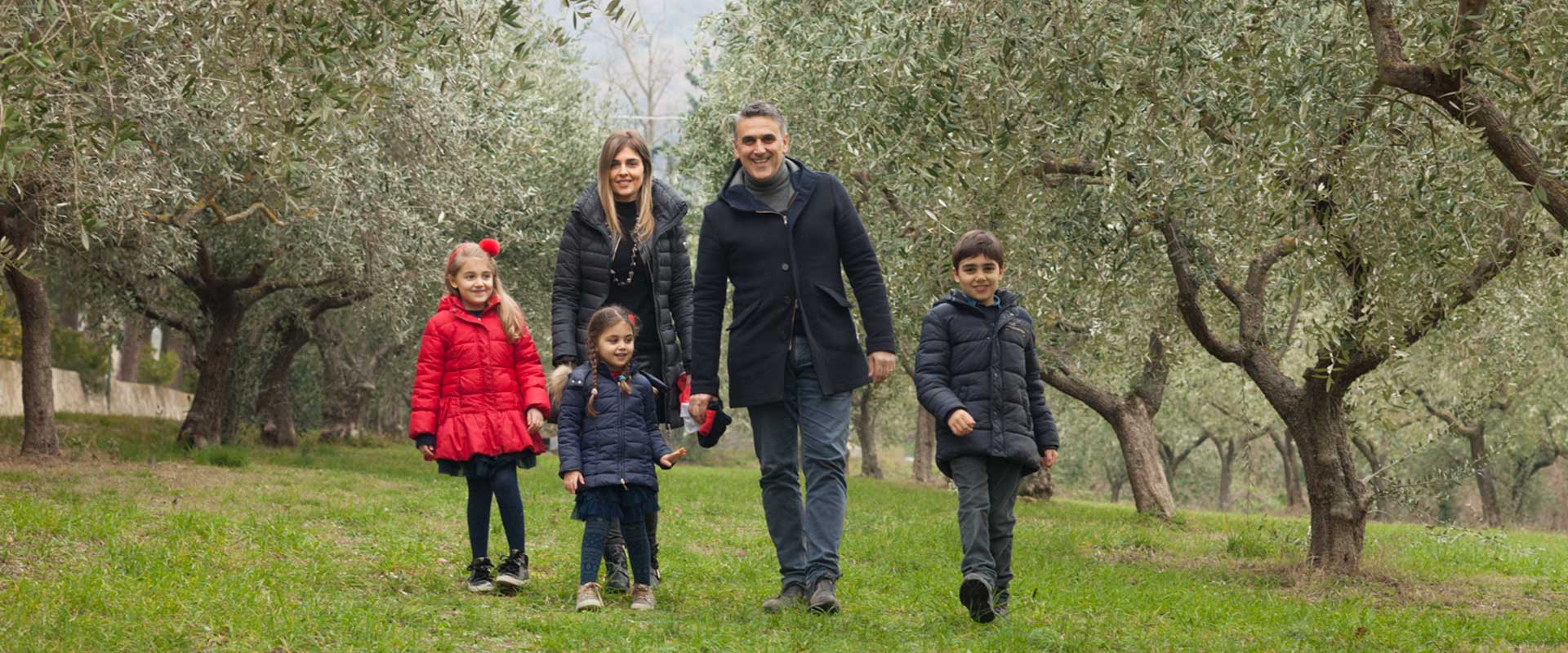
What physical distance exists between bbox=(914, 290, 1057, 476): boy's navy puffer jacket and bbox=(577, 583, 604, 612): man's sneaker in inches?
77.4

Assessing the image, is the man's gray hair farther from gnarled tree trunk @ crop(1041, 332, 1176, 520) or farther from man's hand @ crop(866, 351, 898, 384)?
gnarled tree trunk @ crop(1041, 332, 1176, 520)

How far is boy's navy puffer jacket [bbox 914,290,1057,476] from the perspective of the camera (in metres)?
7.38

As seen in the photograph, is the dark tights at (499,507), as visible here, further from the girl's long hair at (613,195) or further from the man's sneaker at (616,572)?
the girl's long hair at (613,195)

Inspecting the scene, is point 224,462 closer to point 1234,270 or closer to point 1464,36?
point 1234,270

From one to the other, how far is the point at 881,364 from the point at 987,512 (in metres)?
0.96

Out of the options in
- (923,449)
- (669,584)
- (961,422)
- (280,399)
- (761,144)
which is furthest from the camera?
(923,449)

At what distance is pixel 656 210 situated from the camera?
27.6 ft

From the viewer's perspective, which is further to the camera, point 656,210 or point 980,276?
point 656,210

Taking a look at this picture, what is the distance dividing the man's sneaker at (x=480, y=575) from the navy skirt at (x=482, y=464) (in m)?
0.52

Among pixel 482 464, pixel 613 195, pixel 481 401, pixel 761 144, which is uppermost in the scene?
pixel 761 144

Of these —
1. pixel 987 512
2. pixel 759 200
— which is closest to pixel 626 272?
pixel 759 200

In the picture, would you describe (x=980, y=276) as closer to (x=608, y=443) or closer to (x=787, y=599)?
(x=787, y=599)

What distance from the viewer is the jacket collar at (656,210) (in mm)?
8293

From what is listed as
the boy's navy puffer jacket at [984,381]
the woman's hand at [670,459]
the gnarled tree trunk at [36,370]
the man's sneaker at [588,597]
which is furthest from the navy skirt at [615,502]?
the gnarled tree trunk at [36,370]
